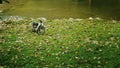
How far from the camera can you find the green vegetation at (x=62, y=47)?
51.8ft

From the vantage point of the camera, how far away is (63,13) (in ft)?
121

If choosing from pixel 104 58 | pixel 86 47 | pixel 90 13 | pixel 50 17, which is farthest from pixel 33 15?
pixel 104 58

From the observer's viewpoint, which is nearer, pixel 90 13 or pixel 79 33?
pixel 79 33

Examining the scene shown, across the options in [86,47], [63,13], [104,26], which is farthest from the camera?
[63,13]

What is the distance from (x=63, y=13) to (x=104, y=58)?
21.2 meters

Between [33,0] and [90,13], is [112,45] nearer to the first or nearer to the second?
[90,13]

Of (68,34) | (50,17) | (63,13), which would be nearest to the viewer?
(68,34)

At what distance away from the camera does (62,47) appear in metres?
18.3

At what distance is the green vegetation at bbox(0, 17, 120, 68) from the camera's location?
15.8 m

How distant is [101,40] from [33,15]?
56.8 feet

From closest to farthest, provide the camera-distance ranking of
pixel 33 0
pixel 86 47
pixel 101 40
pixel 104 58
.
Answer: pixel 104 58, pixel 86 47, pixel 101 40, pixel 33 0

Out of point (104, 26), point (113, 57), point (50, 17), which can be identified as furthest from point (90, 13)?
point (113, 57)

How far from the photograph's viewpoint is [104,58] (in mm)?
16125

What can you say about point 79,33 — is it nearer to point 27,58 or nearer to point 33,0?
point 27,58
